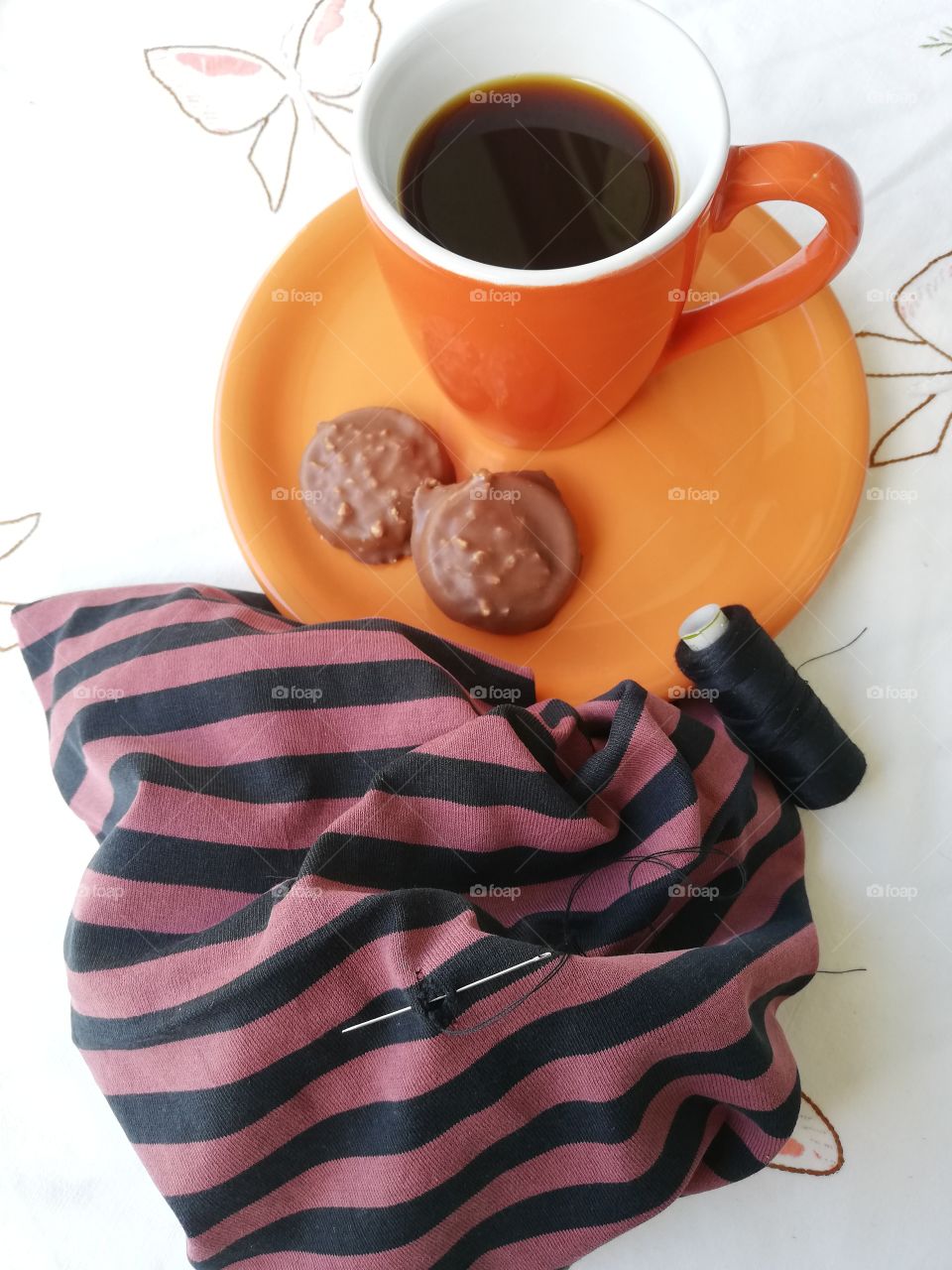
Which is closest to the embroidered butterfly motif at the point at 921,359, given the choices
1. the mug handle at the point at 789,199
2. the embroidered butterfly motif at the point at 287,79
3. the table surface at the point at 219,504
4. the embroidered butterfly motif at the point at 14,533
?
the table surface at the point at 219,504

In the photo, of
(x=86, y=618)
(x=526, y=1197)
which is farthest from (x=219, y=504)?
(x=526, y=1197)

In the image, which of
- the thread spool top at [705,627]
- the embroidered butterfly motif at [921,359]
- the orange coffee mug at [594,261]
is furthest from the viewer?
the embroidered butterfly motif at [921,359]

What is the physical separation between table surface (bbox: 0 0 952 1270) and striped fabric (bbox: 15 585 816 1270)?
8 cm

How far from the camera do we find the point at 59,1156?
22.5 inches

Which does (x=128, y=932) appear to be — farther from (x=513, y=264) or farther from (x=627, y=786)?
(x=513, y=264)

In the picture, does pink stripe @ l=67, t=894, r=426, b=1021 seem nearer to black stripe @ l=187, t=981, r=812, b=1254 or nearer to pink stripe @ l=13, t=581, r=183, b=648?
black stripe @ l=187, t=981, r=812, b=1254

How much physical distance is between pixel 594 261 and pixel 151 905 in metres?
0.37

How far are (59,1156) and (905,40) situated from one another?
90 cm

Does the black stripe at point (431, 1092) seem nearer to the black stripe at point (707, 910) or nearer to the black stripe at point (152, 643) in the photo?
the black stripe at point (707, 910)

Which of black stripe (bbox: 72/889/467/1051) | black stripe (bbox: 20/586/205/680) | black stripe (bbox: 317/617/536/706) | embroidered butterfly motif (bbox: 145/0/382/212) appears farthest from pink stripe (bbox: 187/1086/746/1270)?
embroidered butterfly motif (bbox: 145/0/382/212)

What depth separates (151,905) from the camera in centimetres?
46

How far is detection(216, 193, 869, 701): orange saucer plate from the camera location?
553 mm

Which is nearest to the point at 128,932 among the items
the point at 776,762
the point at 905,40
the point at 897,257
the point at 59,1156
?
the point at 59,1156

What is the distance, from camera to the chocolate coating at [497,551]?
528 millimetres
